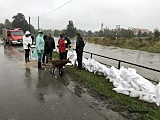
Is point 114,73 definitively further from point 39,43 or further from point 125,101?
point 39,43

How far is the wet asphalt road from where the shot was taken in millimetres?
5219

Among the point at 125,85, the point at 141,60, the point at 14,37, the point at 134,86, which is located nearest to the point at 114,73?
the point at 125,85

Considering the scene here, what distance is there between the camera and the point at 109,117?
A: 5.29m

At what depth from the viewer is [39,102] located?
6.18m

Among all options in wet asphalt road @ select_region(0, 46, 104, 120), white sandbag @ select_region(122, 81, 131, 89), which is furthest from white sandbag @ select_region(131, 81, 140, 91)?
wet asphalt road @ select_region(0, 46, 104, 120)

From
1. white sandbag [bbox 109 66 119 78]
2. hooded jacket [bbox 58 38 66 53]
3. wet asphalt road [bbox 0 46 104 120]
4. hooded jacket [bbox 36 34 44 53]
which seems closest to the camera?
wet asphalt road [bbox 0 46 104 120]

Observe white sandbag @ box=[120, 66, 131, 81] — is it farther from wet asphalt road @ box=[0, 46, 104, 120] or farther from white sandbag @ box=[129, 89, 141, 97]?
wet asphalt road @ box=[0, 46, 104, 120]

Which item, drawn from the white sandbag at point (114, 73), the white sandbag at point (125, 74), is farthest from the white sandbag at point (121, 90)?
the white sandbag at point (114, 73)

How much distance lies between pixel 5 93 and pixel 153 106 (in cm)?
419

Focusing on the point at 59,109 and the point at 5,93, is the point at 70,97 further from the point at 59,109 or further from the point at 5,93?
the point at 5,93

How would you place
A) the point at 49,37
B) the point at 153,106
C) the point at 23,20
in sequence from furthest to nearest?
1. the point at 23,20
2. the point at 49,37
3. the point at 153,106

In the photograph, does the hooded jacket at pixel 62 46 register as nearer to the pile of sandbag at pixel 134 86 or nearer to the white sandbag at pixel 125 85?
the pile of sandbag at pixel 134 86

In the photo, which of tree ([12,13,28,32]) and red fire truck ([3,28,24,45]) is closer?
red fire truck ([3,28,24,45])

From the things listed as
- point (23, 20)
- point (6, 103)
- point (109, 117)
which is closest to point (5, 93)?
point (6, 103)
